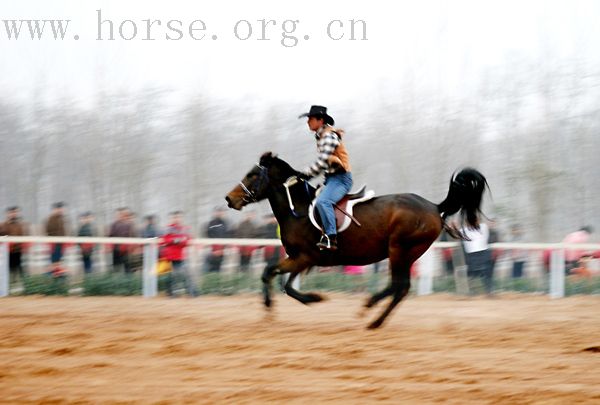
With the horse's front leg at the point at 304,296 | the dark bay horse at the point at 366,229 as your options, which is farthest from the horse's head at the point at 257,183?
the horse's front leg at the point at 304,296

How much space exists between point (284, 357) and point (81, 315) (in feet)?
17.0

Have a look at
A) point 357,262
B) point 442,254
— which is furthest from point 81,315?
point 442,254

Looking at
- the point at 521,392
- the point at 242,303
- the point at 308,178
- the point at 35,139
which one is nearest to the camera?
the point at 521,392

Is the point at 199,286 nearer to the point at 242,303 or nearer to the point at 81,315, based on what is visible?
the point at 242,303

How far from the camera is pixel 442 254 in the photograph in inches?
659

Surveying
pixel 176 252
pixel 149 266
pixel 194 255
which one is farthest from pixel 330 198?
pixel 149 266

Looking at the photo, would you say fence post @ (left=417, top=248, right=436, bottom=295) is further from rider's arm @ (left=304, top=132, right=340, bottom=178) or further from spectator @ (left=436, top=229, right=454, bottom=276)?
rider's arm @ (left=304, top=132, right=340, bottom=178)

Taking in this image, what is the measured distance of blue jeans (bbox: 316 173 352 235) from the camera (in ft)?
33.7

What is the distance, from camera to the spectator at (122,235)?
52.3 feet

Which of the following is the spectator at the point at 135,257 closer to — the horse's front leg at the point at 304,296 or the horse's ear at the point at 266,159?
the horse's ear at the point at 266,159

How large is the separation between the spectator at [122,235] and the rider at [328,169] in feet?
21.1

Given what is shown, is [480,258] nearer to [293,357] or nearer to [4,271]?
[4,271]

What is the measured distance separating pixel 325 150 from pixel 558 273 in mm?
7969

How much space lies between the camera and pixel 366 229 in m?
10.5
